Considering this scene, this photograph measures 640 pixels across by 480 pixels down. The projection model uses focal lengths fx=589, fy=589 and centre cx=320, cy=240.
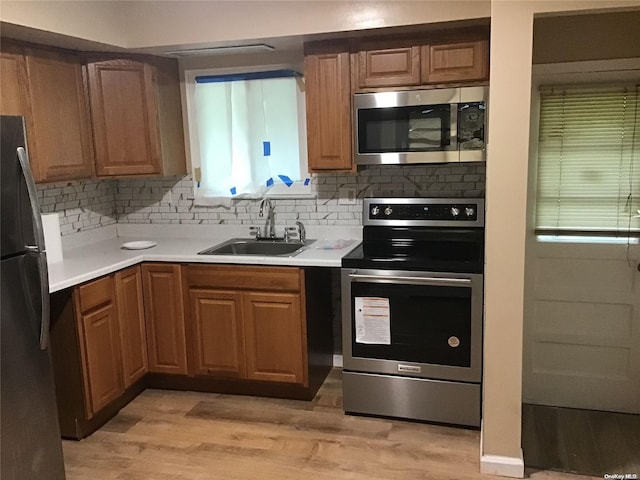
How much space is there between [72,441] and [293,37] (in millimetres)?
2469

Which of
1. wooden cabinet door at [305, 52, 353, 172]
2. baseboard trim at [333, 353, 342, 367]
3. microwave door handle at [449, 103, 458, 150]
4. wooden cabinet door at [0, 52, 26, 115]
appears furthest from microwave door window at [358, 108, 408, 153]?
wooden cabinet door at [0, 52, 26, 115]

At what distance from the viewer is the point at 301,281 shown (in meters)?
3.27

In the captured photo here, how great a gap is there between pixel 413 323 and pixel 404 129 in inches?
41.2

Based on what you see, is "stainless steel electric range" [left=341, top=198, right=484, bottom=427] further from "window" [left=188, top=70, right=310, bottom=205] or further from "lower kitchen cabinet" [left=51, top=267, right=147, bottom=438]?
"lower kitchen cabinet" [left=51, top=267, right=147, bottom=438]

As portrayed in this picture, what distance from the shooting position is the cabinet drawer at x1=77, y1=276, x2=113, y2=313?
3.00 metres

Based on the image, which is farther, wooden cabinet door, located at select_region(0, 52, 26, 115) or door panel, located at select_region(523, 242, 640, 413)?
door panel, located at select_region(523, 242, 640, 413)

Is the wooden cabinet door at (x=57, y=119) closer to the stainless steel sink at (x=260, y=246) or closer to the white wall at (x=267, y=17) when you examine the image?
the white wall at (x=267, y=17)

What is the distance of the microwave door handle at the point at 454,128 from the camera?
310cm

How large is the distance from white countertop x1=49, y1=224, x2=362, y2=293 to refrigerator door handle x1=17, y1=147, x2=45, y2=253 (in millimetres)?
462

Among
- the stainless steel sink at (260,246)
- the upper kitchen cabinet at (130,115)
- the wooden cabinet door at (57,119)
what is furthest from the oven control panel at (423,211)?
the wooden cabinet door at (57,119)

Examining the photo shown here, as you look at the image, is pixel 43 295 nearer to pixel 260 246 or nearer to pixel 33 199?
pixel 33 199

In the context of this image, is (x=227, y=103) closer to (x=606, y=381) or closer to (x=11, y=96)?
(x=11, y=96)

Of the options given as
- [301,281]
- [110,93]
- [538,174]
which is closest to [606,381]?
[538,174]

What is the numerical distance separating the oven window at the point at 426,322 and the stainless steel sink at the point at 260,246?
0.74m
